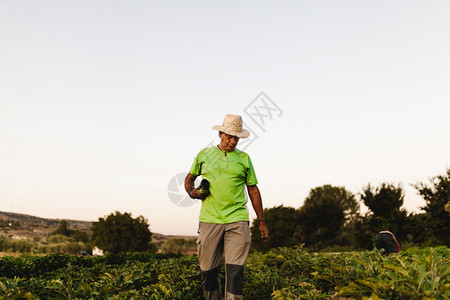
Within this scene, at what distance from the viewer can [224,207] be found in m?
4.48

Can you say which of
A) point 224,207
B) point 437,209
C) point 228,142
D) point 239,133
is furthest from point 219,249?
point 437,209

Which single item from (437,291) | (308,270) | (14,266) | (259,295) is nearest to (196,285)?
(259,295)

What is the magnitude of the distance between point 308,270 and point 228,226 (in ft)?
9.01

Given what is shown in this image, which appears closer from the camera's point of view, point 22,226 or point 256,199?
point 256,199

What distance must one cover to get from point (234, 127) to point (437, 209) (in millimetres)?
24210

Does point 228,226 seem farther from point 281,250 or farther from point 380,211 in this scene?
point 380,211

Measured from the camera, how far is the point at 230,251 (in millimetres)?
4348

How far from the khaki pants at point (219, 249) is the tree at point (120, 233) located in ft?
78.7

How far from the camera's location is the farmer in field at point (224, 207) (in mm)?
4391

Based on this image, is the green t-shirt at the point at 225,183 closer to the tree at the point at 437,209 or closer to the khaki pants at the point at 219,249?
the khaki pants at the point at 219,249

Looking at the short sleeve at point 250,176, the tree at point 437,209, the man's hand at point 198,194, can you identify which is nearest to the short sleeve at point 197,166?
the man's hand at point 198,194

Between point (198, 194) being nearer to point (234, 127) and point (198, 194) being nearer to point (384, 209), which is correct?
point (234, 127)

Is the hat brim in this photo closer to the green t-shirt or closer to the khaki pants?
the green t-shirt

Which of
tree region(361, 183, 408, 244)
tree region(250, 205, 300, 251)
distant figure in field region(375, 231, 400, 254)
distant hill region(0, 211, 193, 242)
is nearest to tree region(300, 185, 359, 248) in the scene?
tree region(250, 205, 300, 251)
